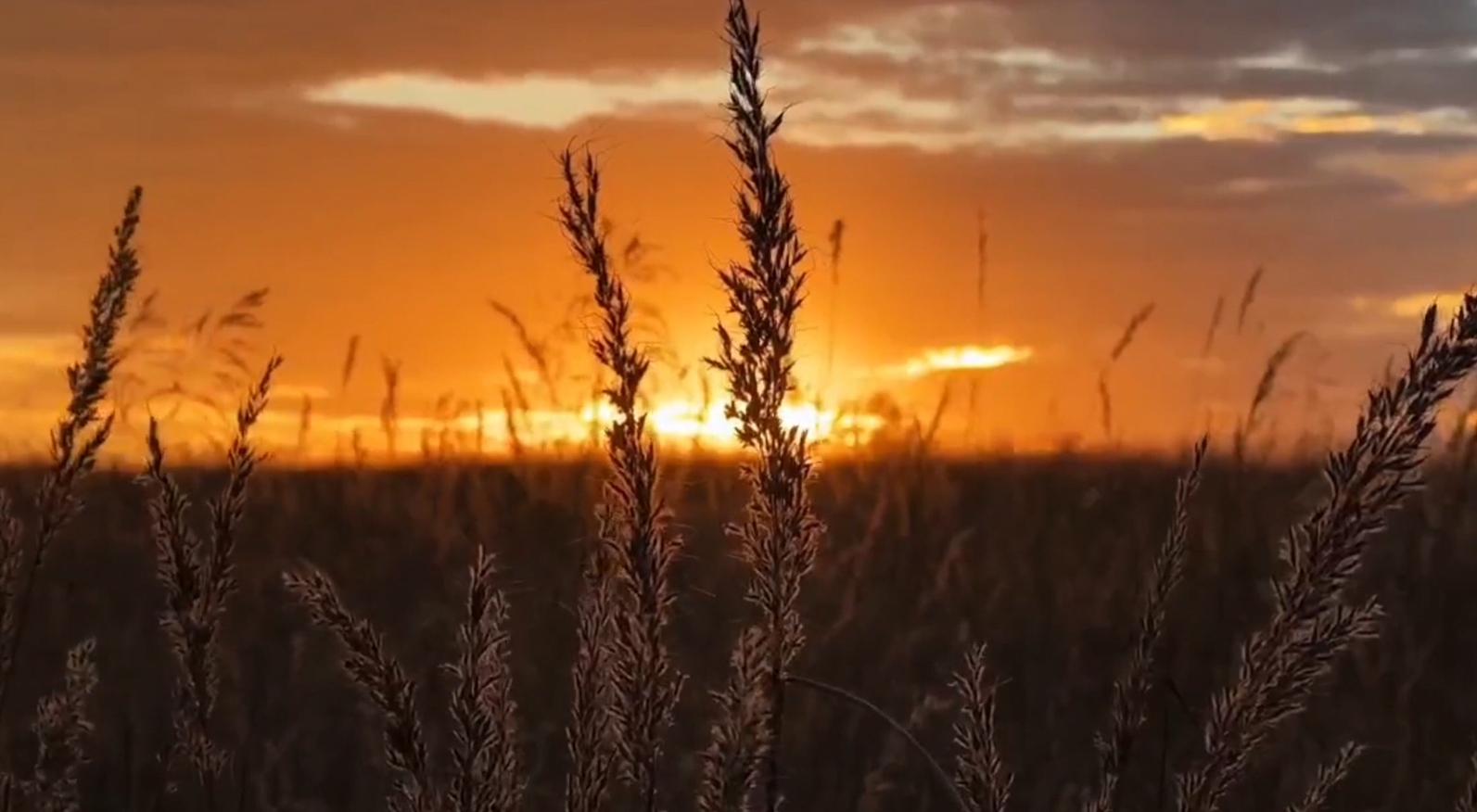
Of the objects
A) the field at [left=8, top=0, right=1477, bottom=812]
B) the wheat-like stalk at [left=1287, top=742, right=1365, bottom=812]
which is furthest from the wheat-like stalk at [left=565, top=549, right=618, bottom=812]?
the wheat-like stalk at [left=1287, top=742, right=1365, bottom=812]

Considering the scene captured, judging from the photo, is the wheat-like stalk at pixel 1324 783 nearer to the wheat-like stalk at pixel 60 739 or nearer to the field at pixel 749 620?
the field at pixel 749 620

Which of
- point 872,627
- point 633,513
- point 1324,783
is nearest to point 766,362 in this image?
point 633,513

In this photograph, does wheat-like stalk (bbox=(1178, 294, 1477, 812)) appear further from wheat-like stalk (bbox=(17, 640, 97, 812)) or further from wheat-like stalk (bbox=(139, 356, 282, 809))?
wheat-like stalk (bbox=(17, 640, 97, 812))

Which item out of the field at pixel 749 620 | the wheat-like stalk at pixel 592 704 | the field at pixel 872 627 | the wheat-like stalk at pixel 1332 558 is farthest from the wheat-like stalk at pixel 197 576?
the field at pixel 872 627

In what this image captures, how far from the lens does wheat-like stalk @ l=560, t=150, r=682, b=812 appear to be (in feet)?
5.41

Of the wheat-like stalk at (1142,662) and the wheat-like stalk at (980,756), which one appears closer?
the wheat-like stalk at (980,756)

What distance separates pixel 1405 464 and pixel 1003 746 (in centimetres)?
366

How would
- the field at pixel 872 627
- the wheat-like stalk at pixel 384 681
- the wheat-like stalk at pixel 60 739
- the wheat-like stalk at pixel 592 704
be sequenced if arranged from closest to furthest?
1. the wheat-like stalk at pixel 384 681
2. the wheat-like stalk at pixel 592 704
3. the wheat-like stalk at pixel 60 739
4. the field at pixel 872 627

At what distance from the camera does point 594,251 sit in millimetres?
1638

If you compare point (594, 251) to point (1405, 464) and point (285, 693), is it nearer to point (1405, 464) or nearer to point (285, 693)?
point (1405, 464)

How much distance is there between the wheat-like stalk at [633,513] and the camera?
5.41 ft

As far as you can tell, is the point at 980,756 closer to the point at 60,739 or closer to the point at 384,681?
the point at 384,681

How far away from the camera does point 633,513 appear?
1.67 metres

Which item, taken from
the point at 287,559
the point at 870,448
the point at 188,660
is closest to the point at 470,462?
the point at 287,559
